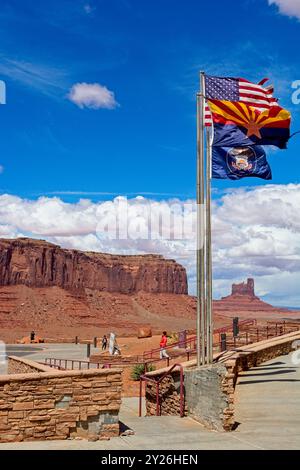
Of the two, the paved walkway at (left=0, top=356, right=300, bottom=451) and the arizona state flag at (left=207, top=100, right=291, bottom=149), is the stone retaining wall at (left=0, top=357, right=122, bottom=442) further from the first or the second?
the arizona state flag at (left=207, top=100, right=291, bottom=149)

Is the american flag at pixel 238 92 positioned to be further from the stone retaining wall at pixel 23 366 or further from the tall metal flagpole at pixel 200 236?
the stone retaining wall at pixel 23 366

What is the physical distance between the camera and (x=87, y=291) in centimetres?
15088

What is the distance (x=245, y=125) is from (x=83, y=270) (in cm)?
14357

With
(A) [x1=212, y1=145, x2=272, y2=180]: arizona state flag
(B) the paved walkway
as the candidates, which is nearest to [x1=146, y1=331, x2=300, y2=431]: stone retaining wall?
(B) the paved walkway

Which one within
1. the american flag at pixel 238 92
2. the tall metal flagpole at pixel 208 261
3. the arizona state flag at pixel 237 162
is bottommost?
the tall metal flagpole at pixel 208 261

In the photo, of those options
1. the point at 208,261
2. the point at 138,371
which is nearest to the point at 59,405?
the point at 208,261

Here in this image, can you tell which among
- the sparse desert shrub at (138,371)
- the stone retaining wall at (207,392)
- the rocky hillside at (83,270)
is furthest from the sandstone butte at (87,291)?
the stone retaining wall at (207,392)

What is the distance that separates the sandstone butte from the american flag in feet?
A: 276

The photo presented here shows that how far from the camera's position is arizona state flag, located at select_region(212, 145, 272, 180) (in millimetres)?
13258

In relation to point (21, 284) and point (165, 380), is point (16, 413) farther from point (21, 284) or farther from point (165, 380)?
point (21, 284)

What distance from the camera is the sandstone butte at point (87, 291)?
116500 mm

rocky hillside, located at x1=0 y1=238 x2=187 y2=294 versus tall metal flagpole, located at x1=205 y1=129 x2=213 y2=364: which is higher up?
rocky hillside, located at x1=0 y1=238 x2=187 y2=294
